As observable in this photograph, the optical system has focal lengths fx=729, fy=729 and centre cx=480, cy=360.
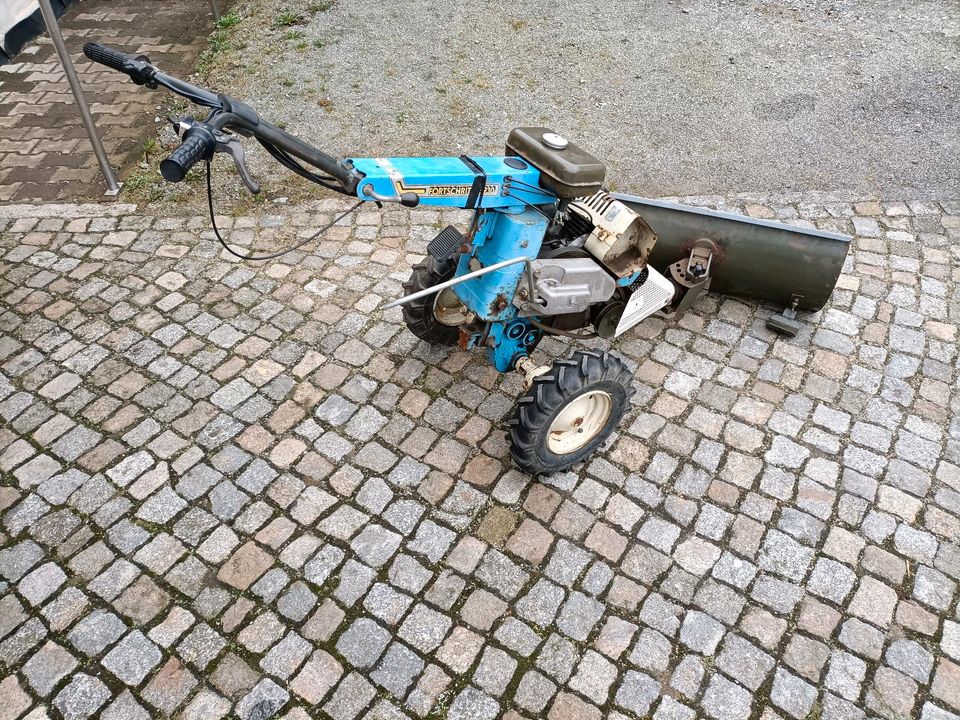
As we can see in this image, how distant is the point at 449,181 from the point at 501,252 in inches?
25.3

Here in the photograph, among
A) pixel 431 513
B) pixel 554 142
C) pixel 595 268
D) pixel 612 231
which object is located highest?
pixel 554 142

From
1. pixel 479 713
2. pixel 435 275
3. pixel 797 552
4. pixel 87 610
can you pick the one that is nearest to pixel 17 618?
pixel 87 610

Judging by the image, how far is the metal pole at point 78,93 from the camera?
19.0 feet

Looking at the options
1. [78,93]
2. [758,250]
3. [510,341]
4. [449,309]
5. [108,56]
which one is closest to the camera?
[108,56]

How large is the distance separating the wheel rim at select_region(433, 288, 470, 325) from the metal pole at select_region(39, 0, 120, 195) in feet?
12.4

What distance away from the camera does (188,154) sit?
2.63 metres

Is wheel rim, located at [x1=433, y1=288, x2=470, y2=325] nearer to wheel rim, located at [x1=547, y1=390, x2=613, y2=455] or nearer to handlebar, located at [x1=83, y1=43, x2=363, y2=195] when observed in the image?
wheel rim, located at [x1=547, y1=390, x2=613, y2=455]

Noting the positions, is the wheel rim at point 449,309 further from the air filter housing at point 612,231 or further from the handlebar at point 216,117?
the handlebar at point 216,117

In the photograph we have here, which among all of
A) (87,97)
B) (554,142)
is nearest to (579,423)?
(554,142)

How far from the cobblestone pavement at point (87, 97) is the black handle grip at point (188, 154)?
467cm

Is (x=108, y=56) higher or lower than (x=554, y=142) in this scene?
higher

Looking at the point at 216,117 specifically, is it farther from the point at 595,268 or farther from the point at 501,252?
the point at 595,268

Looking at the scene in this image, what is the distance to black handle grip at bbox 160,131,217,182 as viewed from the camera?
101 inches

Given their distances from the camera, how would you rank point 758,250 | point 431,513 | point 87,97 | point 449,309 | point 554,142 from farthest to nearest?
point 87,97 → point 758,250 → point 449,309 → point 431,513 → point 554,142
